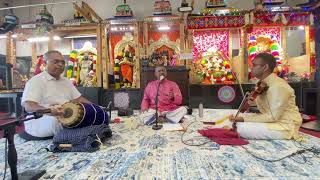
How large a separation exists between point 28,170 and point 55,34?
18.6ft

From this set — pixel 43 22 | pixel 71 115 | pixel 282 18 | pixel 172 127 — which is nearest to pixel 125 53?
pixel 43 22

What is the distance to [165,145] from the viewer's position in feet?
8.05

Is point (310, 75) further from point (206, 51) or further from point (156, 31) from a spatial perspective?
point (156, 31)

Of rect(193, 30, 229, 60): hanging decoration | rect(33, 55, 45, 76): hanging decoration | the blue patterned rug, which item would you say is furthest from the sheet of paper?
rect(33, 55, 45, 76): hanging decoration

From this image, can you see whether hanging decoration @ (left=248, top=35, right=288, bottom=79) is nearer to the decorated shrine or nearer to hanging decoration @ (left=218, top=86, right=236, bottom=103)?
hanging decoration @ (left=218, top=86, right=236, bottom=103)

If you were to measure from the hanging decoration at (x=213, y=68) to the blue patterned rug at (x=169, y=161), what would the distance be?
3.42m

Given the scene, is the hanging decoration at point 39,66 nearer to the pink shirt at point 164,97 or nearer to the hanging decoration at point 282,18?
the pink shirt at point 164,97

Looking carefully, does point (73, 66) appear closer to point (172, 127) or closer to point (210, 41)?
point (210, 41)

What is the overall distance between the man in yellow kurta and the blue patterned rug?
0.37ft

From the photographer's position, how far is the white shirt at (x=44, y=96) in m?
2.75

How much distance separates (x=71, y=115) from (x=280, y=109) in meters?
2.30

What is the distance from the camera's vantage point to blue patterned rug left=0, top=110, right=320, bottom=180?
1.72 metres

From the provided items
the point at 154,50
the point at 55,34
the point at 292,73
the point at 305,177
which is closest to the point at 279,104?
the point at 305,177

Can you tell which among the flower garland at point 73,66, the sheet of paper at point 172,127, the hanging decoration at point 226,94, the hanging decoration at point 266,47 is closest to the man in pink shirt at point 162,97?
the sheet of paper at point 172,127
